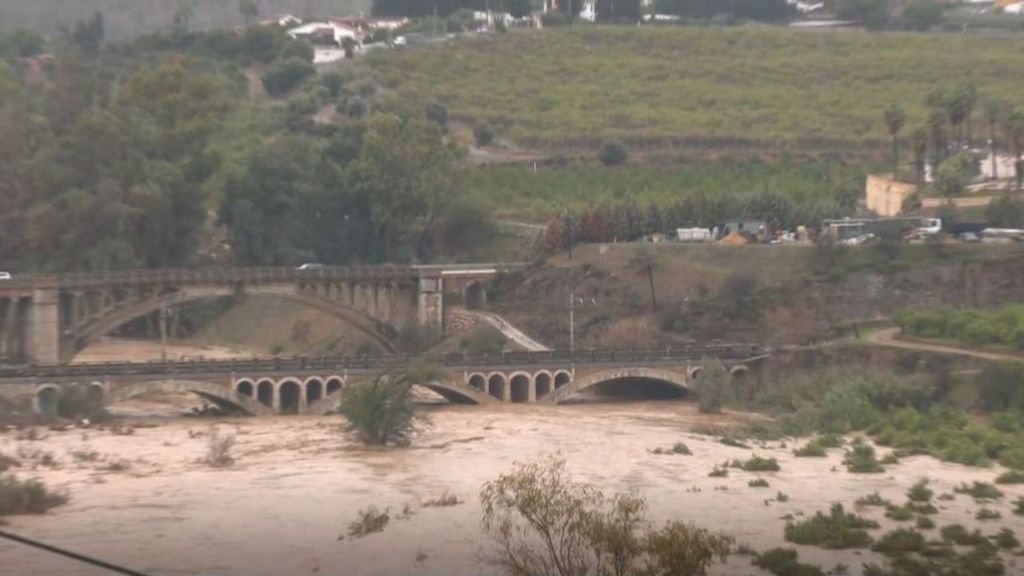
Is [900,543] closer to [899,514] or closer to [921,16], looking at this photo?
[899,514]

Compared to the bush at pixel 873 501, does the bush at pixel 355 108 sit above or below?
above

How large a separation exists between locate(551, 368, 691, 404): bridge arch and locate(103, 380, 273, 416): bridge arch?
10131 millimetres

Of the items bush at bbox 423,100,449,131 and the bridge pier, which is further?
bush at bbox 423,100,449,131

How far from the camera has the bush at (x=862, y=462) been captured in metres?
61.6

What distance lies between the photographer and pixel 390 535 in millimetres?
50344

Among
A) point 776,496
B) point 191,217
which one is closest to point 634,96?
point 191,217

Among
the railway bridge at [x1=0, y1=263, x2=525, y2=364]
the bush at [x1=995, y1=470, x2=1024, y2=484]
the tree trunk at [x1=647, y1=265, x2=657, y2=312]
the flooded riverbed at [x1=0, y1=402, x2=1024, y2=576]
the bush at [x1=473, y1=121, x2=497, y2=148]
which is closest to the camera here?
the flooded riverbed at [x1=0, y1=402, x2=1024, y2=576]

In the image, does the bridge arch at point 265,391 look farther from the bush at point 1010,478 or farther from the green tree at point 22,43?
the green tree at point 22,43

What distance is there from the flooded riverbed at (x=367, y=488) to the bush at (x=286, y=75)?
56892mm

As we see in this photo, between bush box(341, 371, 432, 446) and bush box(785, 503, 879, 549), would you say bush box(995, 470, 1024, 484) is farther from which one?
bush box(341, 371, 432, 446)

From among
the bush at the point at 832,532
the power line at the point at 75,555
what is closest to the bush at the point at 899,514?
the bush at the point at 832,532

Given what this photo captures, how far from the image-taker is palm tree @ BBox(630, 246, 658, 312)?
9324 centimetres

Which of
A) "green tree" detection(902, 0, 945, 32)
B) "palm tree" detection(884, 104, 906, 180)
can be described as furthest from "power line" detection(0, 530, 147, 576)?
"green tree" detection(902, 0, 945, 32)

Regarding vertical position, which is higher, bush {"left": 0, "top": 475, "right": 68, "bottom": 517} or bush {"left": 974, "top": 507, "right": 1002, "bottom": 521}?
bush {"left": 0, "top": 475, "right": 68, "bottom": 517}
